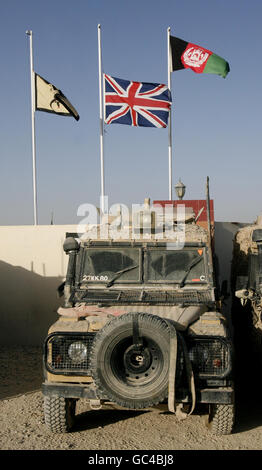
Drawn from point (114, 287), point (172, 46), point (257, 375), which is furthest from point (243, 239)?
point (172, 46)

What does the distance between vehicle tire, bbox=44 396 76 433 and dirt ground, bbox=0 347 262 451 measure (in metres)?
0.09

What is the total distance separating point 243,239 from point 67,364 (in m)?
4.23

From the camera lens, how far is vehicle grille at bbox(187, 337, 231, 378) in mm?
4473

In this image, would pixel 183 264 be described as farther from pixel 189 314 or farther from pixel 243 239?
pixel 243 239

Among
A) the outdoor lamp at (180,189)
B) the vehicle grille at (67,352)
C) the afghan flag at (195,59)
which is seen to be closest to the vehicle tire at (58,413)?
the vehicle grille at (67,352)

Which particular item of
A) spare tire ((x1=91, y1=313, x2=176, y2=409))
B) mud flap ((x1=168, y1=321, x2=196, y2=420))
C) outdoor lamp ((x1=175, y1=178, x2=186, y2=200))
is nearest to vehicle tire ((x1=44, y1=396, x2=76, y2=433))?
spare tire ((x1=91, y1=313, x2=176, y2=409))

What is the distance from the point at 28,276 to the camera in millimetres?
10188

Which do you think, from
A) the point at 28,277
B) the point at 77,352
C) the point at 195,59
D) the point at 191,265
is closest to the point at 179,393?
the point at 77,352

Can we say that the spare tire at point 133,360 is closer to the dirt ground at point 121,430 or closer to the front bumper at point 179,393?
the front bumper at point 179,393

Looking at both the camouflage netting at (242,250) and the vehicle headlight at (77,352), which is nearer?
the vehicle headlight at (77,352)

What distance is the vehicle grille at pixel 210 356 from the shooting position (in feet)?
14.7

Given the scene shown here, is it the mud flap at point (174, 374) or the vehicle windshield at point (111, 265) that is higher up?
the vehicle windshield at point (111, 265)

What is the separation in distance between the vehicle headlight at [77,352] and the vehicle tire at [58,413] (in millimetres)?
433

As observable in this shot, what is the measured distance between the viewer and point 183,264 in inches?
224
